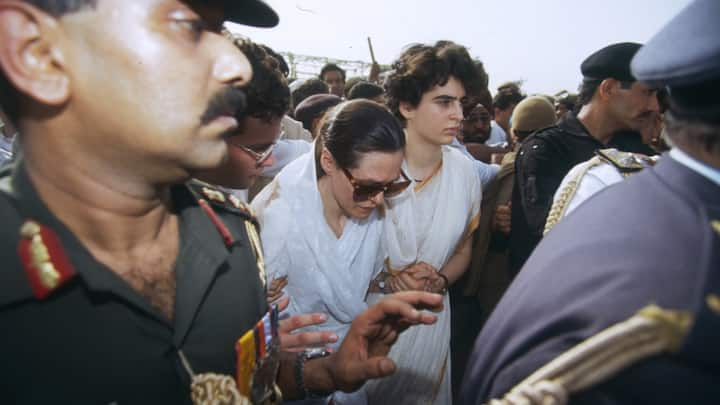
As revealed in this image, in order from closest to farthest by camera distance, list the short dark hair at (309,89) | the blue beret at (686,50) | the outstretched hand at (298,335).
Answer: the blue beret at (686,50) → the outstretched hand at (298,335) → the short dark hair at (309,89)

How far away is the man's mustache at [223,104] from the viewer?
97 cm

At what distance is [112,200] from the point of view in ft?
3.25

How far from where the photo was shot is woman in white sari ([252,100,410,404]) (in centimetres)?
209

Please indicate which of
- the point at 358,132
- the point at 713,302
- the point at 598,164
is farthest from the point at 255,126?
the point at 713,302

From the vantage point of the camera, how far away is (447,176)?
2777 millimetres

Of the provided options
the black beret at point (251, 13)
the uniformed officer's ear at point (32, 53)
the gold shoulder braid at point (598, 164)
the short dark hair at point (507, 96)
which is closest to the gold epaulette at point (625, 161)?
the gold shoulder braid at point (598, 164)

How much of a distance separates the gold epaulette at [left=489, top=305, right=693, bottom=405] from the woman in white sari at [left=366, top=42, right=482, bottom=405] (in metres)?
1.60

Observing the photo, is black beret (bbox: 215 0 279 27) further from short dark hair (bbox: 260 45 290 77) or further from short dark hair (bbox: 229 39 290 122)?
short dark hair (bbox: 260 45 290 77)

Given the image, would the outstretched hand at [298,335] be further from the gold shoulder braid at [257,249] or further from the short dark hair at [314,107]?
the short dark hair at [314,107]

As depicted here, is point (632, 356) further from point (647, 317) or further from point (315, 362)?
point (315, 362)

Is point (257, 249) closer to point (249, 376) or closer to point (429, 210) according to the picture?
point (249, 376)

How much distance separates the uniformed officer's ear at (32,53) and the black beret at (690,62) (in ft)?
4.25

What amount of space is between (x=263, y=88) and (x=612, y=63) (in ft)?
7.18

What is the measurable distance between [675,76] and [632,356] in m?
0.60
